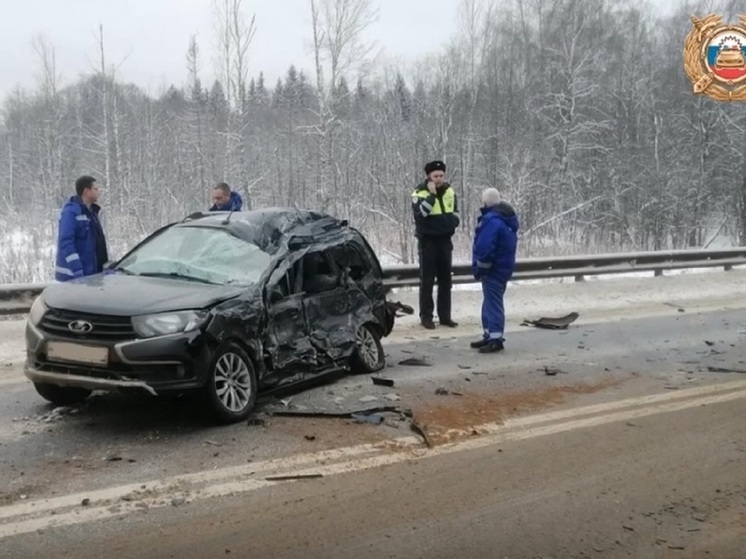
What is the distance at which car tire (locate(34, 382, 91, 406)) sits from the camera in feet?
19.2

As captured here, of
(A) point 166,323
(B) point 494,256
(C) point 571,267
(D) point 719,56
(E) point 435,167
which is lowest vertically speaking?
(C) point 571,267

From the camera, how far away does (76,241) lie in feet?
26.6

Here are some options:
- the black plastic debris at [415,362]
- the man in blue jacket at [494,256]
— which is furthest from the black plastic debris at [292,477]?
the man in blue jacket at [494,256]

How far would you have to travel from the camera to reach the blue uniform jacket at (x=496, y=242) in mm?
8977

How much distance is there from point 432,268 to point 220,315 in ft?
17.7

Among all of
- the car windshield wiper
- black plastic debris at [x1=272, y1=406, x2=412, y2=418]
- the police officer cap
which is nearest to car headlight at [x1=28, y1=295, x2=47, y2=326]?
the car windshield wiper

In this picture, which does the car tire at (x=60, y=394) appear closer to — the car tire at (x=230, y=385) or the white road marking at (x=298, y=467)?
the car tire at (x=230, y=385)

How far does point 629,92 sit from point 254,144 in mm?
23370

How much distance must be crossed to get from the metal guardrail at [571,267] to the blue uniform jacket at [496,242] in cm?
285

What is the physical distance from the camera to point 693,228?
116 feet

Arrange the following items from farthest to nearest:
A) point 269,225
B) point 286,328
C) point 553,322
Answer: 1. point 553,322
2. point 269,225
3. point 286,328

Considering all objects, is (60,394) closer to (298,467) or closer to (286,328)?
(286,328)

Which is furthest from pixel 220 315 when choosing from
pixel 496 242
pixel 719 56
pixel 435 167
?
pixel 719 56

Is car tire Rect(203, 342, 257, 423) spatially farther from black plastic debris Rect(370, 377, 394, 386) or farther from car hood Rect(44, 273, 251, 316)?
black plastic debris Rect(370, 377, 394, 386)
